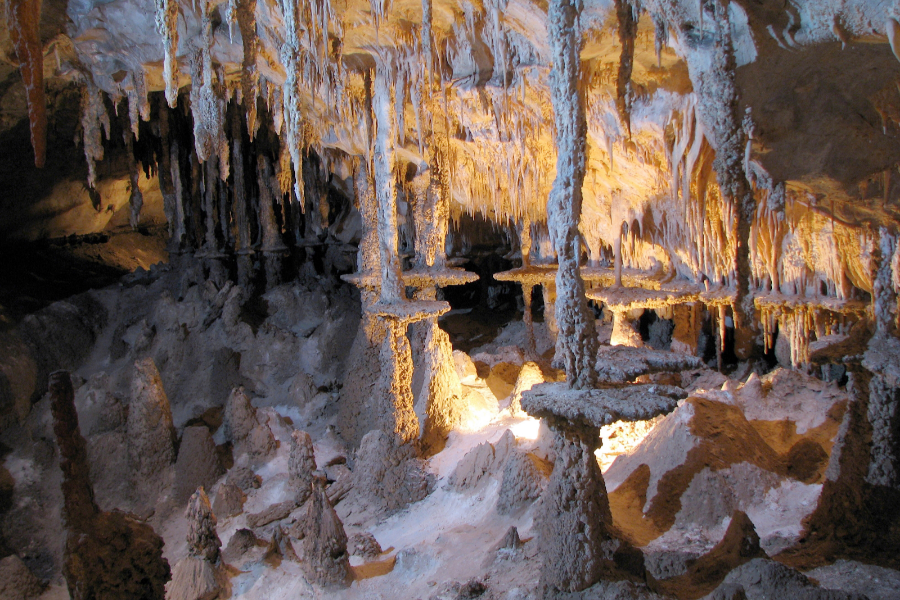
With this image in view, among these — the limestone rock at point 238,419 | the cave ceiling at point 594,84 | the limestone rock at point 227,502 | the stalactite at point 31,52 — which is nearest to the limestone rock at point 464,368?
the cave ceiling at point 594,84

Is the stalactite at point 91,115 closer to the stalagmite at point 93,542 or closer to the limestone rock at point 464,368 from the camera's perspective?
the stalagmite at point 93,542

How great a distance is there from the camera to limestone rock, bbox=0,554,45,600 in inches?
269

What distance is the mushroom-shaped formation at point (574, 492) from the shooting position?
14.3ft

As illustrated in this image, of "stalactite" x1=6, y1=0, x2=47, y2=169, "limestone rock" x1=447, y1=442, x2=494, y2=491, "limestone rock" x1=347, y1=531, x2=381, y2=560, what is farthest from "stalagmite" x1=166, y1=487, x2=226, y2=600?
"stalactite" x1=6, y1=0, x2=47, y2=169

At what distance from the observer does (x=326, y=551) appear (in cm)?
635

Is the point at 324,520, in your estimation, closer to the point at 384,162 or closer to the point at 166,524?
the point at 166,524

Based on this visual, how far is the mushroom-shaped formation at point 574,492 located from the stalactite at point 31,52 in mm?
4940

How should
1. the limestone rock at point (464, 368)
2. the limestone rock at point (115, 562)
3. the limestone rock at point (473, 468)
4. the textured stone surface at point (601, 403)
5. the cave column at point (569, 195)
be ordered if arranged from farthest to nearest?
the limestone rock at point (464, 368) < the limestone rock at point (473, 468) < the limestone rock at point (115, 562) < the cave column at point (569, 195) < the textured stone surface at point (601, 403)

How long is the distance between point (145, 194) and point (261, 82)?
415 inches

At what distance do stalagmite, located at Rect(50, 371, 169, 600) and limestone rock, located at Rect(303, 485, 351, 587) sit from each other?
5.99 feet

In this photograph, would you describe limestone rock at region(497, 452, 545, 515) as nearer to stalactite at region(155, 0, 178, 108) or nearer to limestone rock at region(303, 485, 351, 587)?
limestone rock at region(303, 485, 351, 587)

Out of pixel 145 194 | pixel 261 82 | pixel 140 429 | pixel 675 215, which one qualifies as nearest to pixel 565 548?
pixel 675 215

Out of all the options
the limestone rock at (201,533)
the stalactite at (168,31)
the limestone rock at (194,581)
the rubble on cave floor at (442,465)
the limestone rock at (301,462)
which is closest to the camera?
the rubble on cave floor at (442,465)

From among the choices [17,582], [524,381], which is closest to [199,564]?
[17,582]
